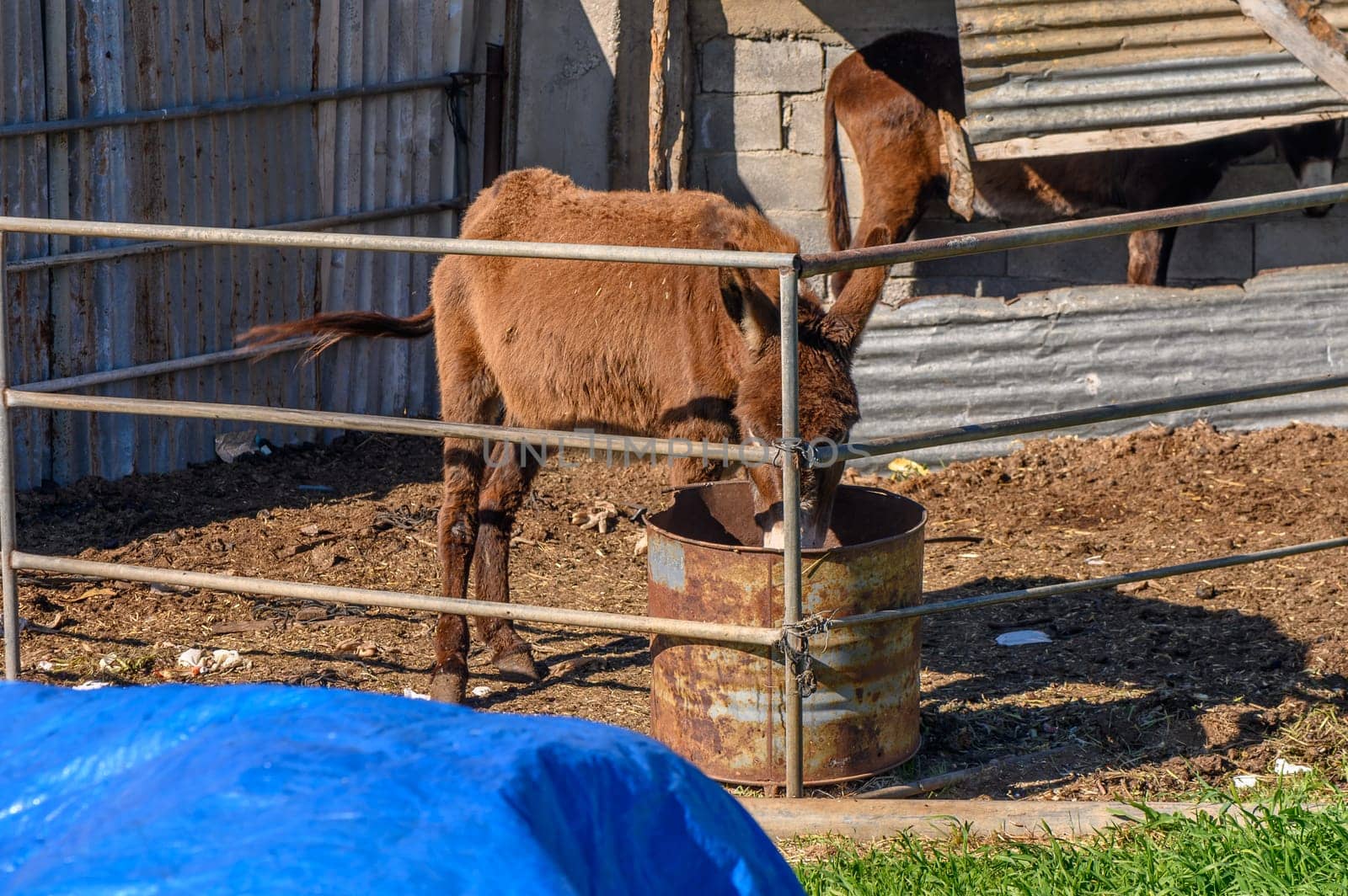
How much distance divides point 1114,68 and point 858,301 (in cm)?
283

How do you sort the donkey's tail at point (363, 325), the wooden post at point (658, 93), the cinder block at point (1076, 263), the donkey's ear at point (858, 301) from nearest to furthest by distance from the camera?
Answer: the donkey's ear at point (858, 301), the donkey's tail at point (363, 325), the wooden post at point (658, 93), the cinder block at point (1076, 263)

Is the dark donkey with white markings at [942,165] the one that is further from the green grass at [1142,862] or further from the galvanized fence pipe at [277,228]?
the green grass at [1142,862]

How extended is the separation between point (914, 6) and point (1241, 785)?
211 inches

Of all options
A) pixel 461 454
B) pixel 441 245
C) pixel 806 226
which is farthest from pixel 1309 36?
pixel 441 245

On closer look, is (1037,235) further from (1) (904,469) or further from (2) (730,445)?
(1) (904,469)

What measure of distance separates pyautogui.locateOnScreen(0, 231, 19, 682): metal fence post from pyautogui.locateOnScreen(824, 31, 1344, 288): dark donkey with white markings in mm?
4574

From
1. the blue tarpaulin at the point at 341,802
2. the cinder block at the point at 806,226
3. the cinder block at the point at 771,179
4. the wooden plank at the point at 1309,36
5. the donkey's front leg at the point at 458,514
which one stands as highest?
the wooden plank at the point at 1309,36

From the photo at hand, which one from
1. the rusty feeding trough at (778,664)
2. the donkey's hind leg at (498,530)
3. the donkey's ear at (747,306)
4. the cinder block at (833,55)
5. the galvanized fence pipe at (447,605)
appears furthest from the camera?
the cinder block at (833,55)

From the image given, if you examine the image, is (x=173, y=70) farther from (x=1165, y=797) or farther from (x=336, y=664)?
(x=1165, y=797)

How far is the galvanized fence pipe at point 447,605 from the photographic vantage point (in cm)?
313

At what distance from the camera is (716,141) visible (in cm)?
783

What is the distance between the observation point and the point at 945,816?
10.1ft

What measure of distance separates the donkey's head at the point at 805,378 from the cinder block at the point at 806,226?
13.0ft

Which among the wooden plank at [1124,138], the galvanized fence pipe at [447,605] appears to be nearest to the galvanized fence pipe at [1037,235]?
the galvanized fence pipe at [447,605]
